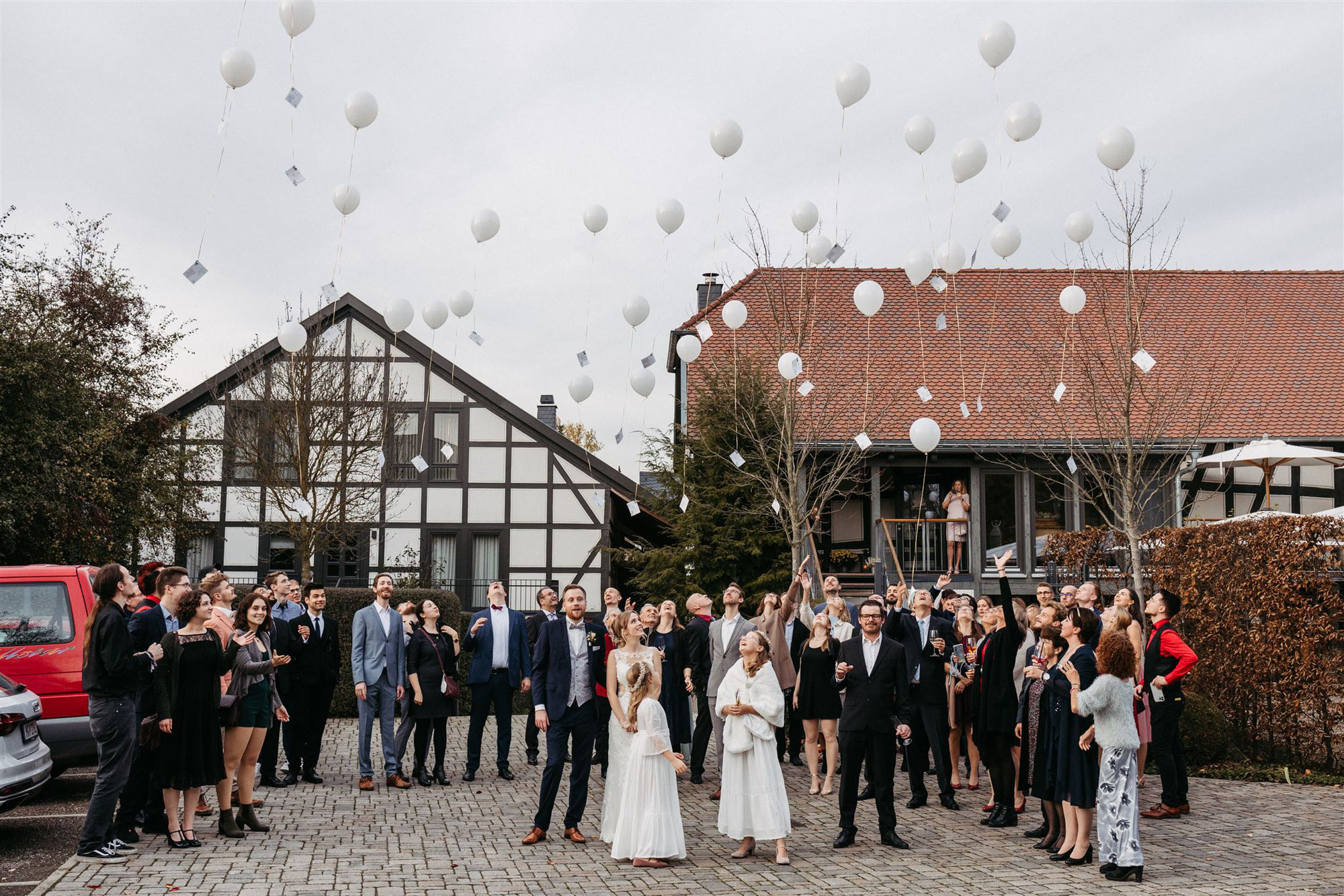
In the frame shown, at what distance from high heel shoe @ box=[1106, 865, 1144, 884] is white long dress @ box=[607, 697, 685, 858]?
9.29ft

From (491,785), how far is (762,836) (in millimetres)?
4215

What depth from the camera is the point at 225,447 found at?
25.0m

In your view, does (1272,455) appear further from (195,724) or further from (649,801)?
(195,724)

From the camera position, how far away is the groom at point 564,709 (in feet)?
28.3

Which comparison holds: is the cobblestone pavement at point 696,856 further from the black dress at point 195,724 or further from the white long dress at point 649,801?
the black dress at point 195,724

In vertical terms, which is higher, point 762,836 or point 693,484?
point 693,484

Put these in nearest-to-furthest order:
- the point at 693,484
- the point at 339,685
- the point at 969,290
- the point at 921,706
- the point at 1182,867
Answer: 1. the point at 1182,867
2. the point at 921,706
3. the point at 339,685
4. the point at 693,484
5. the point at 969,290

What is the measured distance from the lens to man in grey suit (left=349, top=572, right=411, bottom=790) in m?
11.1

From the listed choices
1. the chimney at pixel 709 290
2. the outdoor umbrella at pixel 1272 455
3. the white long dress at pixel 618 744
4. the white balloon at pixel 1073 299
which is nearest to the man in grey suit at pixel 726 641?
the white long dress at pixel 618 744

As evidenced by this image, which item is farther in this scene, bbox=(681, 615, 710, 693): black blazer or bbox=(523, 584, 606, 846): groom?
bbox=(681, 615, 710, 693): black blazer

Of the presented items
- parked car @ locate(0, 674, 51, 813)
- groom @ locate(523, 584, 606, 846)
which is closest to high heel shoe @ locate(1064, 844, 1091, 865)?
groom @ locate(523, 584, 606, 846)

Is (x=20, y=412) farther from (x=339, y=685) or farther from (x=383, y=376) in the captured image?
(x=383, y=376)

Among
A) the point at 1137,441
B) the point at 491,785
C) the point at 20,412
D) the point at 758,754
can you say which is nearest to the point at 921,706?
the point at 758,754

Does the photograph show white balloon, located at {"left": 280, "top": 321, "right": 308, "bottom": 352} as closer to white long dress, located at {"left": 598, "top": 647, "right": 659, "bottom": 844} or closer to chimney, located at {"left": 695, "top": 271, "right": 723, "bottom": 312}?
white long dress, located at {"left": 598, "top": 647, "right": 659, "bottom": 844}
